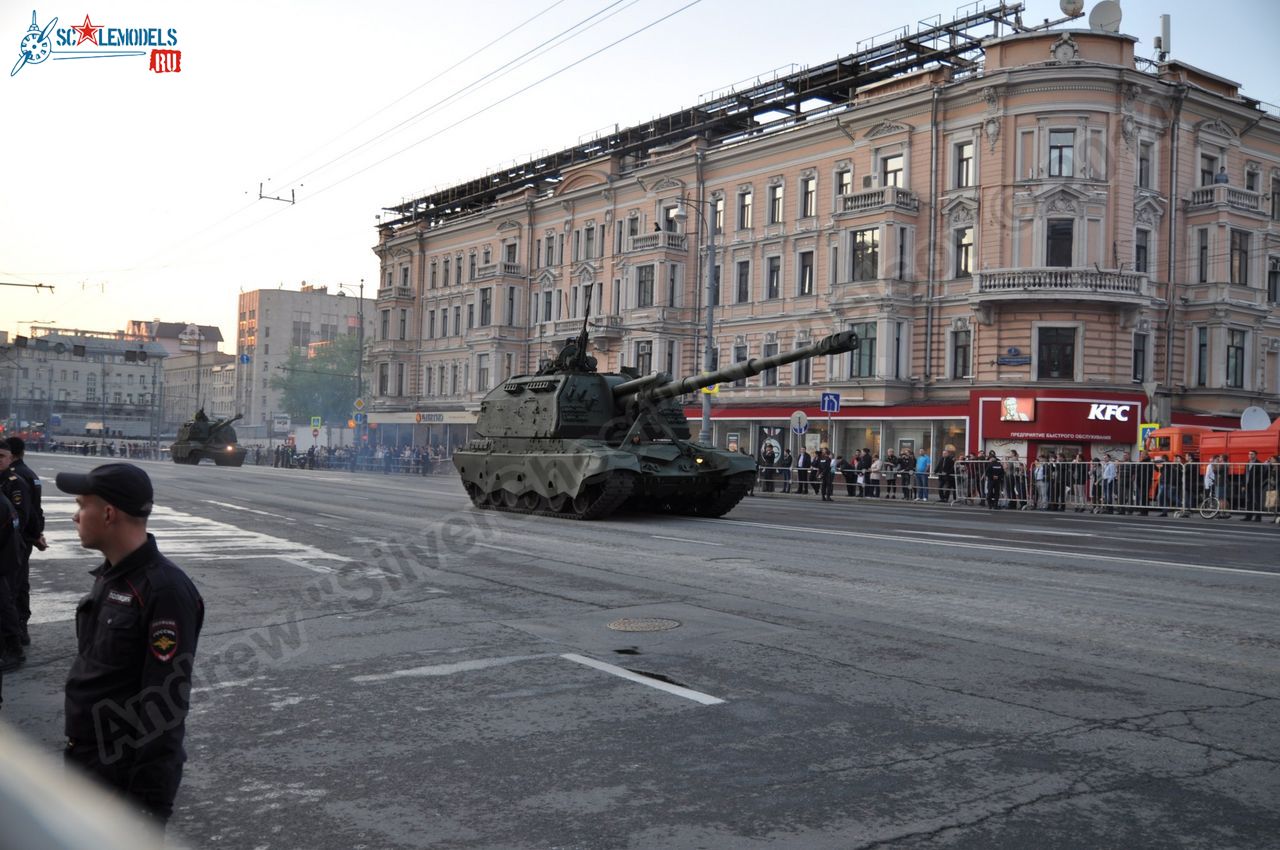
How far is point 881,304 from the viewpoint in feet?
135

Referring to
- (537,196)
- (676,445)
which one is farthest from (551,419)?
(537,196)

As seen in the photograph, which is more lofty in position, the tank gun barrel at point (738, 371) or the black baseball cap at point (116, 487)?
the tank gun barrel at point (738, 371)

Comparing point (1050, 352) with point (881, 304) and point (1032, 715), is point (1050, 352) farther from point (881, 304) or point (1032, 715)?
point (1032, 715)

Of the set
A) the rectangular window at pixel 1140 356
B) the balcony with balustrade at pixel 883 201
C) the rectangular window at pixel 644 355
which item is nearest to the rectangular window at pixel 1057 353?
the rectangular window at pixel 1140 356

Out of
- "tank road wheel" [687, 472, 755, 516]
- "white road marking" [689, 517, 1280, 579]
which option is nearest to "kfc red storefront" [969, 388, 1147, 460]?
"tank road wheel" [687, 472, 755, 516]

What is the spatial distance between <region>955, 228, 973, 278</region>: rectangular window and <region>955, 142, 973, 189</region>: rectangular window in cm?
165

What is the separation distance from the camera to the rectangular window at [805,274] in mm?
45312

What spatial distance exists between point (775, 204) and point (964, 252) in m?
9.34

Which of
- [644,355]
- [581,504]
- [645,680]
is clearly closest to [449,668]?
[645,680]

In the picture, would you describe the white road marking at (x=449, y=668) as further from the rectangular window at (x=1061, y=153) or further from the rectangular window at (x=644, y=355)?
the rectangular window at (x=644, y=355)

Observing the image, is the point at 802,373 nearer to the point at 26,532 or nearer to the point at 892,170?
the point at 892,170

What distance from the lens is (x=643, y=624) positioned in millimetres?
8742

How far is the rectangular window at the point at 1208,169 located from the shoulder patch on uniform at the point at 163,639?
4401cm

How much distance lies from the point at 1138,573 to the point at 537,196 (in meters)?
52.9
